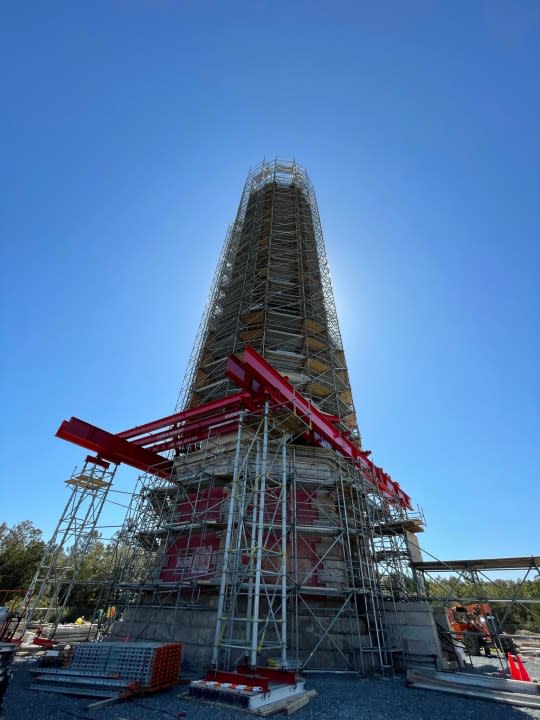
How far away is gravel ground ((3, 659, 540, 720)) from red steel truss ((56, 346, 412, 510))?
23.3ft

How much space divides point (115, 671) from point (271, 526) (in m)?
4.46

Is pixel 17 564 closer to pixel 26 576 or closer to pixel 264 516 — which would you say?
pixel 26 576

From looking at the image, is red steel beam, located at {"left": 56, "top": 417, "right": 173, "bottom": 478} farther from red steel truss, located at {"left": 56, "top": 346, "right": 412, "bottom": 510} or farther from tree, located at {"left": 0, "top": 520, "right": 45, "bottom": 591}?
tree, located at {"left": 0, "top": 520, "right": 45, "bottom": 591}

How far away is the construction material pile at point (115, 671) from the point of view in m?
7.26

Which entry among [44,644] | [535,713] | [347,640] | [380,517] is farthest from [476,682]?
[44,644]

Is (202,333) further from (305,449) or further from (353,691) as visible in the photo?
(353,691)

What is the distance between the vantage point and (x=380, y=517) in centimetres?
1562

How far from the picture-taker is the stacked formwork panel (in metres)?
10.1

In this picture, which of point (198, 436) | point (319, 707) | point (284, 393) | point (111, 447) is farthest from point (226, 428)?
point (319, 707)

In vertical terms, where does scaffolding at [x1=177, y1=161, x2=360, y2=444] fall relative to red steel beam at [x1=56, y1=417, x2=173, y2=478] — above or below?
above

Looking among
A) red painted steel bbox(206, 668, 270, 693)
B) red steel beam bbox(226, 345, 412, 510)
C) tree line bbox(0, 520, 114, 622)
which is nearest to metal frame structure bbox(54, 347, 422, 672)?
red steel beam bbox(226, 345, 412, 510)

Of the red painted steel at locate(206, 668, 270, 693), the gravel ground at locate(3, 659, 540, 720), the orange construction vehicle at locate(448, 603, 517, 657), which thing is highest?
the orange construction vehicle at locate(448, 603, 517, 657)

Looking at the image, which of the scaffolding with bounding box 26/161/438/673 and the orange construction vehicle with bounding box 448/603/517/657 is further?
Answer: the orange construction vehicle with bounding box 448/603/517/657

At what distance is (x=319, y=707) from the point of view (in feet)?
21.9
